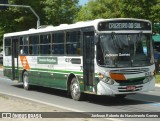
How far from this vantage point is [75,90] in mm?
17078

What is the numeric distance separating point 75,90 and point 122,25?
3103 millimetres

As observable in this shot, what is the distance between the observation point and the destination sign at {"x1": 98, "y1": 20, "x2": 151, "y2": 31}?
1555 centimetres

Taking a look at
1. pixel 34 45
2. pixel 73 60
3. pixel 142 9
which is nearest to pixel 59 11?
pixel 142 9

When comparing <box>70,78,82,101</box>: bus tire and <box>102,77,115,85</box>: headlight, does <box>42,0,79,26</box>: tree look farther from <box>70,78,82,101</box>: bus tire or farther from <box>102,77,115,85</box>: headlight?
<box>102,77,115,85</box>: headlight

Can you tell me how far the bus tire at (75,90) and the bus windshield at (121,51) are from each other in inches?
76.3

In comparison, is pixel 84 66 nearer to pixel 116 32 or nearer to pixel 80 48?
pixel 80 48

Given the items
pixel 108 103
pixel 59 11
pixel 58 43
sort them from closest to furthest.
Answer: pixel 108 103, pixel 58 43, pixel 59 11

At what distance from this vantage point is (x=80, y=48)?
16.6 meters

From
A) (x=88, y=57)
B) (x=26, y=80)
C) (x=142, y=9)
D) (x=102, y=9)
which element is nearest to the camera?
(x=88, y=57)

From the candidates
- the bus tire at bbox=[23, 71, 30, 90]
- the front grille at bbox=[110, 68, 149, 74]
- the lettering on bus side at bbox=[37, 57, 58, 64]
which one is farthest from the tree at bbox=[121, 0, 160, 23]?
the front grille at bbox=[110, 68, 149, 74]

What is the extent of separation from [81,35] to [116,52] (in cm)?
186

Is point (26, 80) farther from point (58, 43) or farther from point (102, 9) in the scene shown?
point (102, 9)

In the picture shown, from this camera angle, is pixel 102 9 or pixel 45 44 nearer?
pixel 45 44

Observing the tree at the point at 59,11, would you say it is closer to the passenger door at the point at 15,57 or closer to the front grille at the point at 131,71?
the passenger door at the point at 15,57
